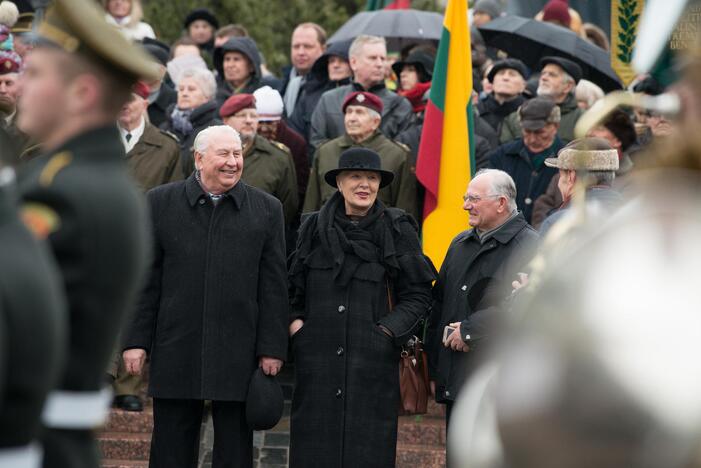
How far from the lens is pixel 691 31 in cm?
382

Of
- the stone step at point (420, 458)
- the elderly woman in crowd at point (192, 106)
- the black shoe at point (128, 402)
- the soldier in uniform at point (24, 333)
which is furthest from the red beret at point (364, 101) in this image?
the soldier in uniform at point (24, 333)

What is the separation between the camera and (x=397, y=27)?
A: 1418cm

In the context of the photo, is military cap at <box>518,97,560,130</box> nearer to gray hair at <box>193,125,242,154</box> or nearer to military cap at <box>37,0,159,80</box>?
gray hair at <box>193,125,242,154</box>

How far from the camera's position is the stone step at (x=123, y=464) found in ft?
31.0

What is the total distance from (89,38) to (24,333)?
2.88 ft

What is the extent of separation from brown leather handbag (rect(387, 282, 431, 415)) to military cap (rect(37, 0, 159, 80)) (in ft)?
16.9

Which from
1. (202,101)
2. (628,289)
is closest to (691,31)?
(628,289)

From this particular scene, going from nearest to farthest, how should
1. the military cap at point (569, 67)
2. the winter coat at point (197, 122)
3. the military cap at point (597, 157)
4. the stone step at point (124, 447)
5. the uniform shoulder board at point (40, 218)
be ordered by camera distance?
the uniform shoulder board at point (40, 218)
the military cap at point (597, 157)
the stone step at point (124, 447)
the winter coat at point (197, 122)
the military cap at point (569, 67)

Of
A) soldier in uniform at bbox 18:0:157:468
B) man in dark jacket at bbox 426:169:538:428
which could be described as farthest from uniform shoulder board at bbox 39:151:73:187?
man in dark jacket at bbox 426:169:538:428

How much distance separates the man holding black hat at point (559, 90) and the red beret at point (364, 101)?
166 cm

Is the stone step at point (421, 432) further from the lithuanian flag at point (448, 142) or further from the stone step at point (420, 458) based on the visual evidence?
the lithuanian flag at point (448, 142)

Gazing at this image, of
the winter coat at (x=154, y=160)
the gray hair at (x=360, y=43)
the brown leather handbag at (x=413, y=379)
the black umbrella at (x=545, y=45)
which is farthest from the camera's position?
the black umbrella at (x=545, y=45)

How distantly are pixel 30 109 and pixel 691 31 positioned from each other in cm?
172

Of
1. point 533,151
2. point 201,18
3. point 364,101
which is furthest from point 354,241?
point 201,18
